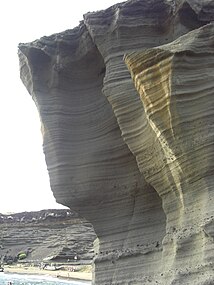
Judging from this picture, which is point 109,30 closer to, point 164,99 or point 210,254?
point 164,99

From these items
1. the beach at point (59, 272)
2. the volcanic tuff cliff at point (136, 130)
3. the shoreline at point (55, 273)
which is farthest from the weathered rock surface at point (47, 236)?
the volcanic tuff cliff at point (136, 130)

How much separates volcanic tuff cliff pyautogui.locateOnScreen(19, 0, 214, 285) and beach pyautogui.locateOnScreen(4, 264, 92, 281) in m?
30.3

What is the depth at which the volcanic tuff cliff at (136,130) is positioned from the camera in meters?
9.33

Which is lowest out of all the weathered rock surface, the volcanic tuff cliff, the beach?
the weathered rock surface

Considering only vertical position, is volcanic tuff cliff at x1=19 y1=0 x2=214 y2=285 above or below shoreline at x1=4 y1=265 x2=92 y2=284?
above

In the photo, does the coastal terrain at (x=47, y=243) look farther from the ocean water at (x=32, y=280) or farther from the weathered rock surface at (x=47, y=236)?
the ocean water at (x=32, y=280)

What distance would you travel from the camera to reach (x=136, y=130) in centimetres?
1132

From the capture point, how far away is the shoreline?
4512cm

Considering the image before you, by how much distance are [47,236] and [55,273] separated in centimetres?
1579

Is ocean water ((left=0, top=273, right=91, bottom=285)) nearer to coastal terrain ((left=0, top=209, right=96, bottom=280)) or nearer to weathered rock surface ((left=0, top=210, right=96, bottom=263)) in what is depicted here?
coastal terrain ((left=0, top=209, right=96, bottom=280))

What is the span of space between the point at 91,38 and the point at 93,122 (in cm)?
210

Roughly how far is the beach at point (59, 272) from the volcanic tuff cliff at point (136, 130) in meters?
30.3

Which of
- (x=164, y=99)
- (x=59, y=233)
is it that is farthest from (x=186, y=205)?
(x=59, y=233)

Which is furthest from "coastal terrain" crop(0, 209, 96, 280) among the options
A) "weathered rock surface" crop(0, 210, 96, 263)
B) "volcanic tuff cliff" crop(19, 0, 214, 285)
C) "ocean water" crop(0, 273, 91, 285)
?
"volcanic tuff cliff" crop(19, 0, 214, 285)
